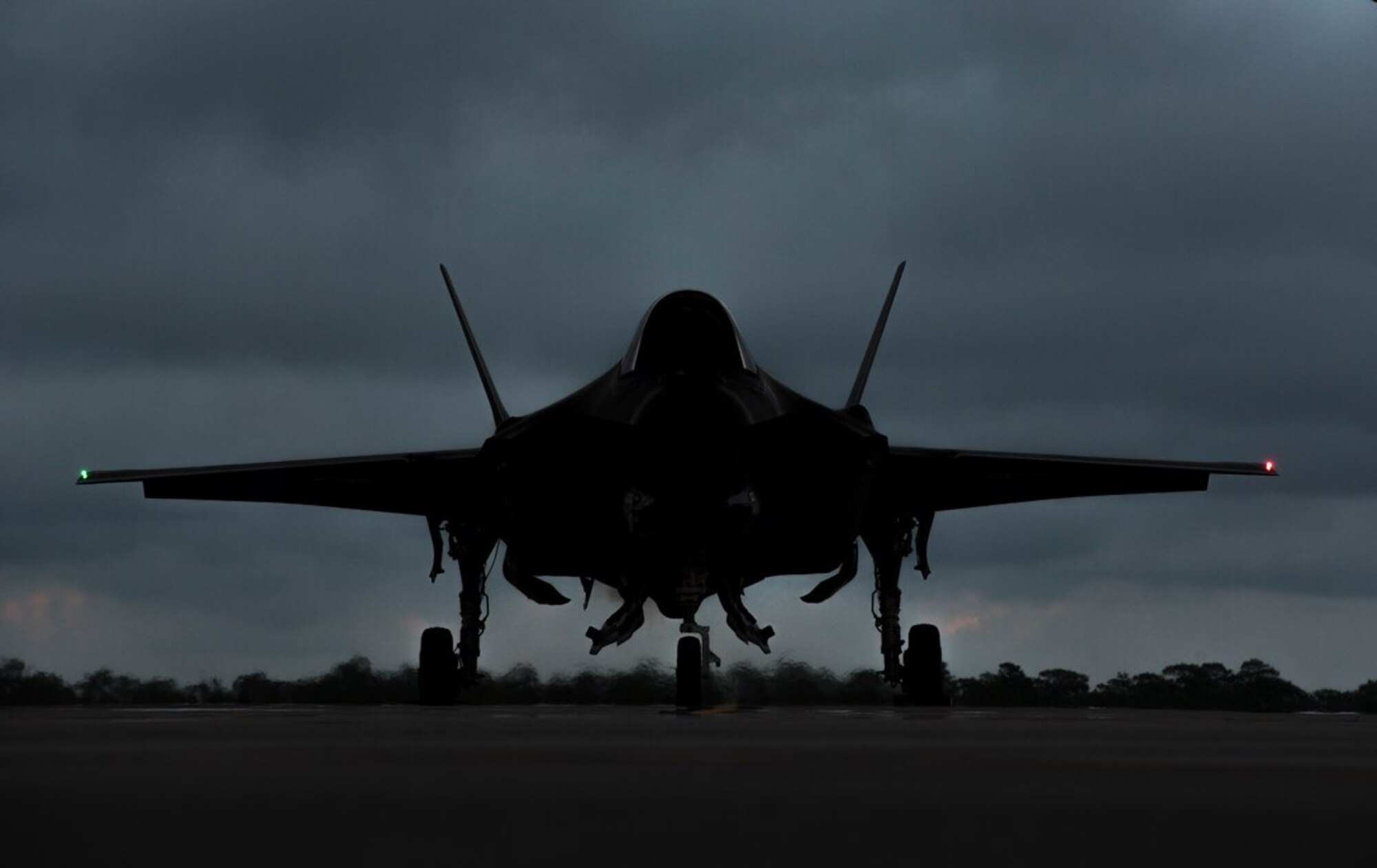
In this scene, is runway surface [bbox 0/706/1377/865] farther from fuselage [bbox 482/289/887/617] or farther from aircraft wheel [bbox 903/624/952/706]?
aircraft wheel [bbox 903/624/952/706]

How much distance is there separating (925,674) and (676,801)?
585 inches

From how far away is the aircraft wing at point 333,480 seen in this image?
1658cm

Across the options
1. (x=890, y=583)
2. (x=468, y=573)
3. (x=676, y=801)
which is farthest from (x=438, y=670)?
(x=676, y=801)

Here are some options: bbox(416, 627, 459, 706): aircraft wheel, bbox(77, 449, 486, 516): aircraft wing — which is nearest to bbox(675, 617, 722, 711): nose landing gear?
bbox(77, 449, 486, 516): aircraft wing

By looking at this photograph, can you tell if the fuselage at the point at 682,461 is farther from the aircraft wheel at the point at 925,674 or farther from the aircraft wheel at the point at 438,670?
the aircraft wheel at the point at 438,670

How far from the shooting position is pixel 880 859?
2055 mm

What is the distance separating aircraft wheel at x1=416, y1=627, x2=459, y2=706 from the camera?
17766 millimetres

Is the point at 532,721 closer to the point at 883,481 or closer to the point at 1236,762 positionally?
the point at 1236,762

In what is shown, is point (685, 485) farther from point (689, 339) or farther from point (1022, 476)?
point (1022, 476)

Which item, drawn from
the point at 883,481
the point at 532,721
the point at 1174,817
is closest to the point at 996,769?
the point at 1174,817

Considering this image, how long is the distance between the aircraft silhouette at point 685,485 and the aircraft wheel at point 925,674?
2.46 feet

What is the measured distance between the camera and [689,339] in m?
11.7

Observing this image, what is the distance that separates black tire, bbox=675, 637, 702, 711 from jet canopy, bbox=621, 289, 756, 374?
2297 mm

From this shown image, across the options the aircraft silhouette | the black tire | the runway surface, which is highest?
the aircraft silhouette
